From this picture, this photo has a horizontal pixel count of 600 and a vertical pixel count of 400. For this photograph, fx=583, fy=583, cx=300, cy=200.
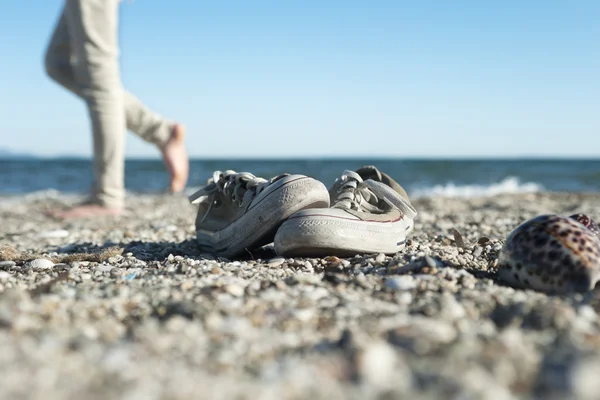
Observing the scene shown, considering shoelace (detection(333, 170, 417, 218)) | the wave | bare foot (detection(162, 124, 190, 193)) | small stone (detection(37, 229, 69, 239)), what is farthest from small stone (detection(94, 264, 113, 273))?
the wave

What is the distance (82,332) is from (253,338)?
44 centimetres

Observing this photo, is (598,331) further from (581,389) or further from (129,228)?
(129,228)

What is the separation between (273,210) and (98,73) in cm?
320

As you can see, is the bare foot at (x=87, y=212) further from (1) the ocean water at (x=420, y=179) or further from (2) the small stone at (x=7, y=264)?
(1) the ocean water at (x=420, y=179)

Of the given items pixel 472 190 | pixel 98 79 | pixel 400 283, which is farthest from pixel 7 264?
pixel 472 190

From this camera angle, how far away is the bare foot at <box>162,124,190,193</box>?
6324mm

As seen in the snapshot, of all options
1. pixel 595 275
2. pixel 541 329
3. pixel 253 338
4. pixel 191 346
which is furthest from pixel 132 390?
pixel 595 275

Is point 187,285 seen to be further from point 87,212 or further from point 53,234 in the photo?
point 87,212

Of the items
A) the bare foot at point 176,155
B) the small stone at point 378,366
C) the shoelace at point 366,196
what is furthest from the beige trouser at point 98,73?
the small stone at point 378,366

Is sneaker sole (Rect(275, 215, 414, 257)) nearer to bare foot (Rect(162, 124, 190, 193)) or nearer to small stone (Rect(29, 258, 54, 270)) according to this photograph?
small stone (Rect(29, 258, 54, 270))

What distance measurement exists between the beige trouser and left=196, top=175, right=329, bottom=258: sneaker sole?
2712mm

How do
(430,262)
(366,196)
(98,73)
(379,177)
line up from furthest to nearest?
1. (98,73)
2. (379,177)
3. (366,196)
4. (430,262)

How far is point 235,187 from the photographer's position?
323cm

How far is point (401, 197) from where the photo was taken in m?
3.11
